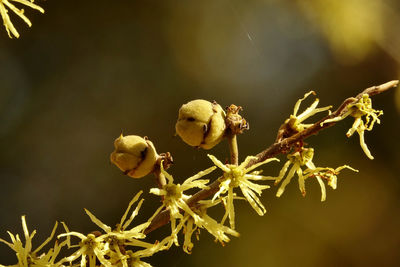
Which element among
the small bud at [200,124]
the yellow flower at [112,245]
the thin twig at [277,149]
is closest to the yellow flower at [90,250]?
the yellow flower at [112,245]

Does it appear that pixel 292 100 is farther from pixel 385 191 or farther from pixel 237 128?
pixel 237 128

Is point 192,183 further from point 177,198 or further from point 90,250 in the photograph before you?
point 90,250

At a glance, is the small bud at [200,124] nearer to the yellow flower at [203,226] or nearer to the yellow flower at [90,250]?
the yellow flower at [203,226]

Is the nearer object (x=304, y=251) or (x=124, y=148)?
(x=124, y=148)

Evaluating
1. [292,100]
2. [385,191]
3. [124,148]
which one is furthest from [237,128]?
[385,191]

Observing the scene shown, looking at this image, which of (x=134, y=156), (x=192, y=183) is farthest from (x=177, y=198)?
(x=134, y=156)
